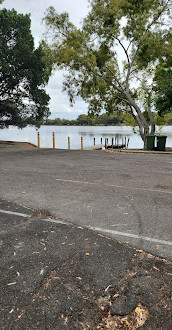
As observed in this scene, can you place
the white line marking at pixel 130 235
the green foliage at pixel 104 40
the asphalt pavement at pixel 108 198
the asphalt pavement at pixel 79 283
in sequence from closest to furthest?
the asphalt pavement at pixel 79 283 → the white line marking at pixel 130 235 → the asphalt pavement at pixel 108 198 → the green foliage at pixel 104 40

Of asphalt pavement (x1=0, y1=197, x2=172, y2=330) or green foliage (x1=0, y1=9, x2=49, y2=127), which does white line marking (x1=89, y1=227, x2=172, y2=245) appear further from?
green foliage (x1=0, y1=9, x2=49, y2=127)

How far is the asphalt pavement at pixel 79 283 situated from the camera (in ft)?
7.72

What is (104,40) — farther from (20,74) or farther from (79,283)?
(79,283)

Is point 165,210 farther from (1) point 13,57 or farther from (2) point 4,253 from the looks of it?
(1) point 13,57

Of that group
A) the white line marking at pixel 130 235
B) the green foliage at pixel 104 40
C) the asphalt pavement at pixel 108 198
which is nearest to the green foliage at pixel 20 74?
the green foliage at pixel 104 40

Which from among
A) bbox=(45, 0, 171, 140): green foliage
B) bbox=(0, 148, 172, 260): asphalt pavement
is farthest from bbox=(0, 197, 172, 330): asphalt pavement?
bbox=(45, 0, 171, 140): green foliage

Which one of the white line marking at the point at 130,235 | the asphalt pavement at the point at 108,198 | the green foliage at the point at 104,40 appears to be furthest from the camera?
the green foliage at the point at 104,40

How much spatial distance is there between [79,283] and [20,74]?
75.1 ft

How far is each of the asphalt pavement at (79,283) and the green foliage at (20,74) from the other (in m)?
20.3

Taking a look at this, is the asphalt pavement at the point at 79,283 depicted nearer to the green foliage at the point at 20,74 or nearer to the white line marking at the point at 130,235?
the white line marking at the point at 130,235

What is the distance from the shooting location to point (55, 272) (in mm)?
3068

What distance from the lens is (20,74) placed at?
22734 millimetres

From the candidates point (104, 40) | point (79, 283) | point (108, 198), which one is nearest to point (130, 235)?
point (79, 283)

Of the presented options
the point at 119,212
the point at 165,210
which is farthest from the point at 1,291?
the point at 165,210
